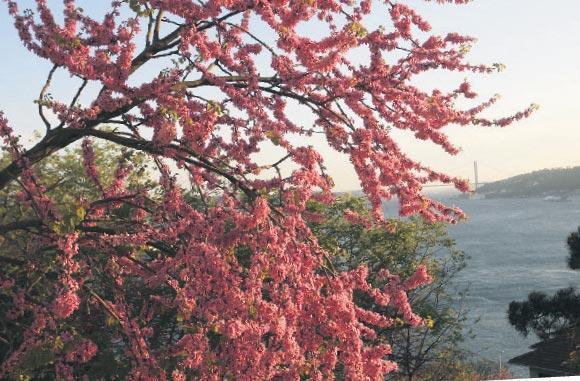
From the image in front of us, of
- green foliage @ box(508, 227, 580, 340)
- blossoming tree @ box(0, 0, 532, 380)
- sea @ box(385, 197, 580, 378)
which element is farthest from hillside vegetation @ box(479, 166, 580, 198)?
blossoming tree @ box(0, 0, 532, 380)

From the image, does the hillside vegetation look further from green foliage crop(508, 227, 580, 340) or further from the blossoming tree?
the blossoming tree

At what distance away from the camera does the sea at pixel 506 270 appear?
3600 cm

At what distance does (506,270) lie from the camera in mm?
53969

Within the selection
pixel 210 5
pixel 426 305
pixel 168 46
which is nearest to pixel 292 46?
pixel 210 5

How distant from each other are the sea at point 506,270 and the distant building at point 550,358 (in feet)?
10.1

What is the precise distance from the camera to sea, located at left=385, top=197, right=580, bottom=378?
36000mm

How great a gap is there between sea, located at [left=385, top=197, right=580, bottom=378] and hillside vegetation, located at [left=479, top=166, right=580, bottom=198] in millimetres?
6233

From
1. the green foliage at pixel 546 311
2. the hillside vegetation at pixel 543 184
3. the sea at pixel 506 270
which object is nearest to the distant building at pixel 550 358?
the green foliage at pixel 546 311

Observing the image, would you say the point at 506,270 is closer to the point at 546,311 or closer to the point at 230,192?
the point at 546,311

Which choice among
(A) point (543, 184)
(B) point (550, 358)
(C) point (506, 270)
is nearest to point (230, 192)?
(B) point (550, 358)

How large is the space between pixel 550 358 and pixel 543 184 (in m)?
106

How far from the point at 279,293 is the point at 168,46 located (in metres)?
2.14

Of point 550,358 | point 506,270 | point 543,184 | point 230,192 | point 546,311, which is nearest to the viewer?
point 230,192

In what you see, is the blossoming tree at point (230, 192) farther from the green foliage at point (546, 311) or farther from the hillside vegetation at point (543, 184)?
the hillside vegetation at point (543, 184)
